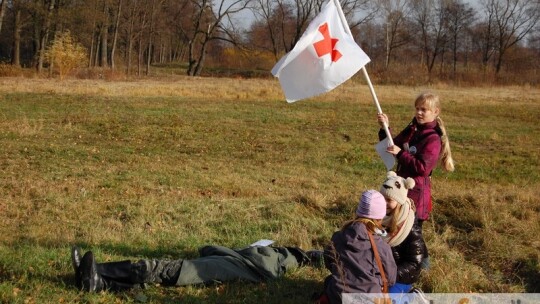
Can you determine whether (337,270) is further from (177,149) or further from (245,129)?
(245,129)

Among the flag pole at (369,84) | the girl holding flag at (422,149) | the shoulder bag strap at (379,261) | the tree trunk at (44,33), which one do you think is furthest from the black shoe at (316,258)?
the tree trunk at (44,33)

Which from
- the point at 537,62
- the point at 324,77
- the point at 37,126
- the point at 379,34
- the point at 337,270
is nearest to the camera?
the point at 337,270

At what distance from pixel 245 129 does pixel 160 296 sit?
1276 cm

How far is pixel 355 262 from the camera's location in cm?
393

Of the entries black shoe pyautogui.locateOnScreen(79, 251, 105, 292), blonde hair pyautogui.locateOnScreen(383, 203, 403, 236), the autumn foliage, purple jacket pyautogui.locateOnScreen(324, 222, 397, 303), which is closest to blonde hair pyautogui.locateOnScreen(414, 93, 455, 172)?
blonde hair pyautogui.locateOnScreen(383, 203, 403, 236)

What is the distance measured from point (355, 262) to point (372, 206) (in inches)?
15.5

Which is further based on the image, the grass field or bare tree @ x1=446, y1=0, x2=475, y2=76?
bare tree @ x1=446, y1=0, x2=475, y2=76

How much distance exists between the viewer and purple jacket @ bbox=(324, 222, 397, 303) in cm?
393

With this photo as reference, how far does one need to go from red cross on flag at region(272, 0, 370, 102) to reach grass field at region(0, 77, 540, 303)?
1.64 m

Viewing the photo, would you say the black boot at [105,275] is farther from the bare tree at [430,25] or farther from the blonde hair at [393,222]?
the bare tree at [430,25]

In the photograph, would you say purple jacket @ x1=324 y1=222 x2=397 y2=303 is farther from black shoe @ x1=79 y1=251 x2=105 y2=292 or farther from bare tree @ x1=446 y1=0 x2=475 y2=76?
bare tree @ x1=446 y1=0 x2=475 y2=76

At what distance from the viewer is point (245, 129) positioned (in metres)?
17.2

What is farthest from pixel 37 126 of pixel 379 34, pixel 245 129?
pixel 379 34

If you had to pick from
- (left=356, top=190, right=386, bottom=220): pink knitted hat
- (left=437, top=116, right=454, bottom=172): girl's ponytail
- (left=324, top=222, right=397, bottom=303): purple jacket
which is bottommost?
(left=324, top=222, right=397, bottom=303): purple jacket
